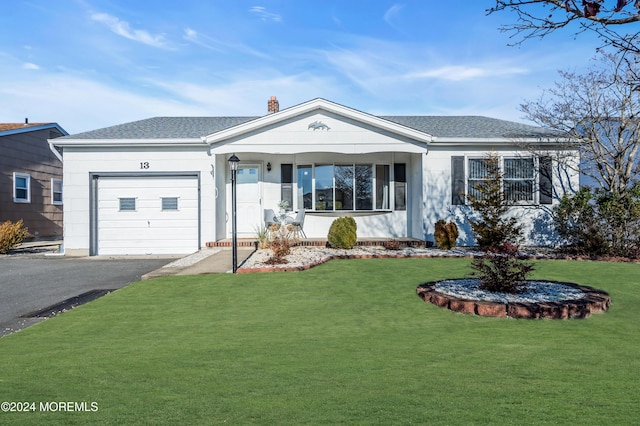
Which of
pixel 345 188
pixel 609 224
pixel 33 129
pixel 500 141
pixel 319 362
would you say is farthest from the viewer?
Answer: pixel 33 129

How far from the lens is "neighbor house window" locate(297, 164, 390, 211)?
15.4 m

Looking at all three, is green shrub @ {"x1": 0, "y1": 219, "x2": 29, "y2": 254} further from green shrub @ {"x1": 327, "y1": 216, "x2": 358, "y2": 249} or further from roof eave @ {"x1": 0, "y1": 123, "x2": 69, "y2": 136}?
green shrub @ {"x1": 327, "y1": 216, "x2": 358, "y2": 249}

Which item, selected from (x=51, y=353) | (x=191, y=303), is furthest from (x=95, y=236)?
(x=51, y=353)

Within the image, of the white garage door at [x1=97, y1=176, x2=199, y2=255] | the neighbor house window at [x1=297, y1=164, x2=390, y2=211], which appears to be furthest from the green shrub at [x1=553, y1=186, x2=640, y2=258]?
the white garage door at [x1=97, y1=176, x2=199, y2=255]

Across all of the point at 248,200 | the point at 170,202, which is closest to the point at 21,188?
the point at 170,202

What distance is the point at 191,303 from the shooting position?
6.99m

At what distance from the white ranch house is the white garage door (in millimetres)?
33

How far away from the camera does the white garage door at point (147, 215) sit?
47.9ft

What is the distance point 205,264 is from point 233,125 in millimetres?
6930

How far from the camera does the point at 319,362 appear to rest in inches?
162

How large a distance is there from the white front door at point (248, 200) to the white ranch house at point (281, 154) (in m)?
0.67

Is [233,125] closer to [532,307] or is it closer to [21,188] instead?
[21,188]

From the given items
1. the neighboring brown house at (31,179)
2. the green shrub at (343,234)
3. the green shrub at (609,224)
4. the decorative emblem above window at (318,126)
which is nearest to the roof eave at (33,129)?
the neighboring brown house at (31,179)

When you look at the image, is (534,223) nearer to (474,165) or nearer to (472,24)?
→ (474,165)
